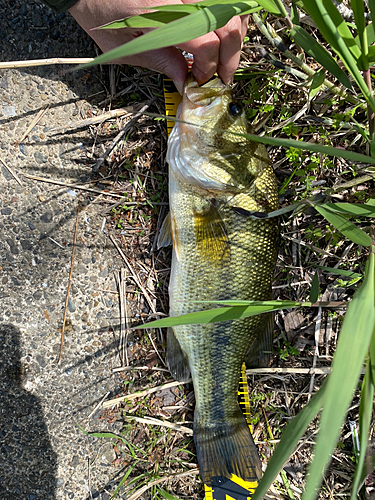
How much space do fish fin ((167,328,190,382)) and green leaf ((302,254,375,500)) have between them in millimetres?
1403

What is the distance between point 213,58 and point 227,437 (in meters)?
2.15

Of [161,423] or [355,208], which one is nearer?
[355,208]

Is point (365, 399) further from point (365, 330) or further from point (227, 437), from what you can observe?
point (227, 437)

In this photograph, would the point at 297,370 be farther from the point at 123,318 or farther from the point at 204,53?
the point at 204,53

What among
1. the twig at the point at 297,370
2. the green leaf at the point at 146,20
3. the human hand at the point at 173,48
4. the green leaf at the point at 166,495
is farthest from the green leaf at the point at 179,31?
the green leaf at the point at 166,495

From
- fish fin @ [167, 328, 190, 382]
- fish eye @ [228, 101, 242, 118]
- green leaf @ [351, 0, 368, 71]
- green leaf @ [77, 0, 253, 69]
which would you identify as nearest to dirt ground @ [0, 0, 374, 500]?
fish fin @ [167, 328, 190, 382]

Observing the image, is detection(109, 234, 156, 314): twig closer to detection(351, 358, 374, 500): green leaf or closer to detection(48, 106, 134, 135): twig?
detection(48, 106, 134, 135): twig

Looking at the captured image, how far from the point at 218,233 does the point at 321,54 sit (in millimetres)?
942

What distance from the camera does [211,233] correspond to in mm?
1913

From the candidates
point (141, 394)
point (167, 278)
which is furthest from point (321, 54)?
point (141, 394)

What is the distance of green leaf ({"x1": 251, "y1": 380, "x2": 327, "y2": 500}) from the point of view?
89 cm

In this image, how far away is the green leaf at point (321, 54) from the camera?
136 cm

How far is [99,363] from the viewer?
90.2 inches

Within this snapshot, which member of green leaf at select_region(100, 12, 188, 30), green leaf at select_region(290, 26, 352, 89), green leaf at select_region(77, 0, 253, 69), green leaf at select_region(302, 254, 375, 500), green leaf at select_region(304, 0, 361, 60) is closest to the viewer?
green leaf at select_region(302, 254, 375, 500)
